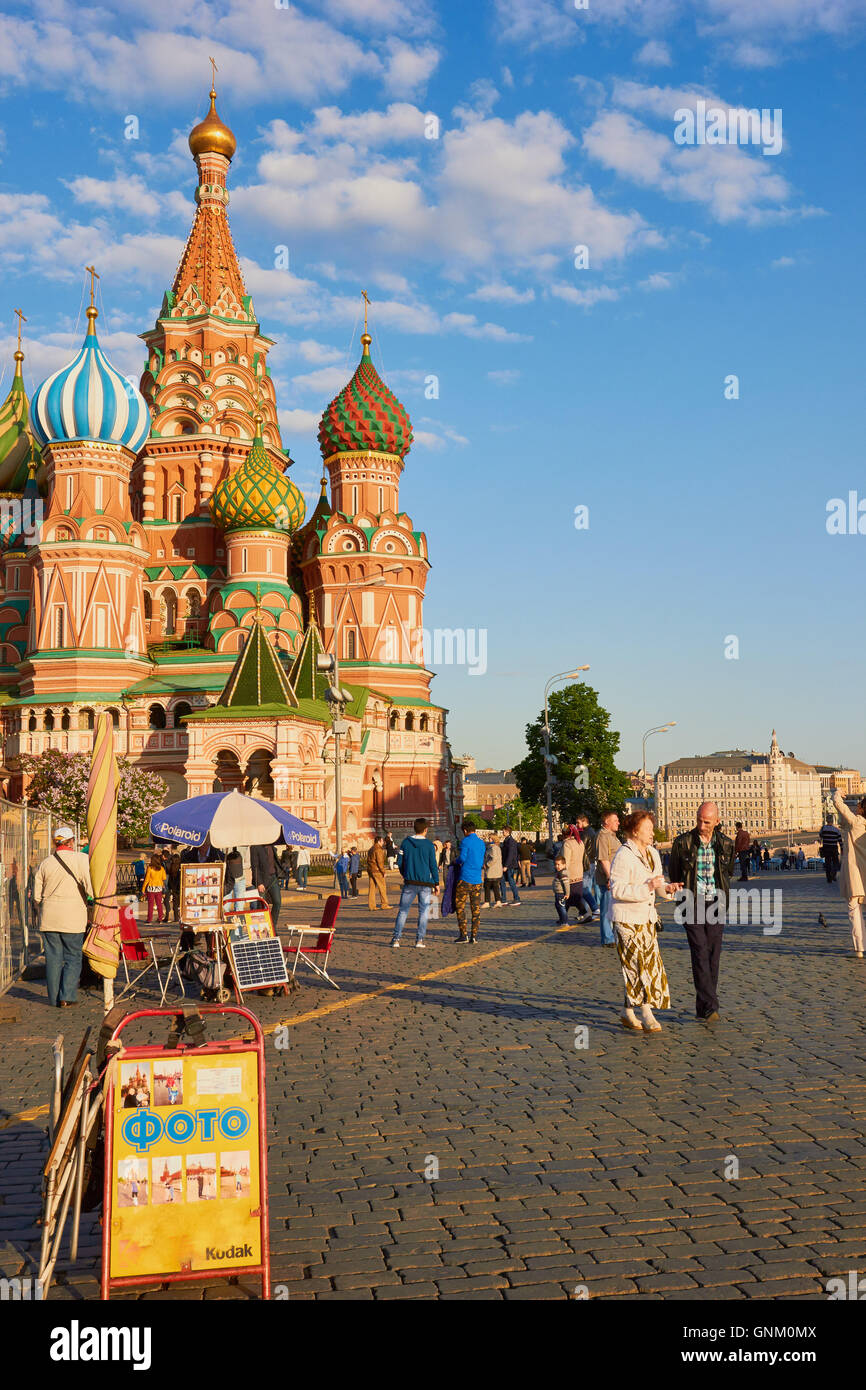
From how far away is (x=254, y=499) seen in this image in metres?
52.8

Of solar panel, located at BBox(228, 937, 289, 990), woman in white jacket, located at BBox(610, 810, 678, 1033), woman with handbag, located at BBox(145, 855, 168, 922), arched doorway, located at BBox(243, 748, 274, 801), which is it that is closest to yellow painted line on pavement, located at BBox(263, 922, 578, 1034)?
solar panel, located at BBox(228, 937, 289, 990)

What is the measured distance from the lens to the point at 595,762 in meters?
70.8

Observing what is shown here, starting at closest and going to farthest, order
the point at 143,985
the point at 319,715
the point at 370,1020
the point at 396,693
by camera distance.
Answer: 1. the point at 370,1020
2. the point at 143,985
3. the point at 319,715
4. the point at 396,693

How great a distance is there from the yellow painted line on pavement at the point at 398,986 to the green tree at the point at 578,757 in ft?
174

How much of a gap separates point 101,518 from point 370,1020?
4412cm

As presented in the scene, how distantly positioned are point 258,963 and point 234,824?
1.62 m

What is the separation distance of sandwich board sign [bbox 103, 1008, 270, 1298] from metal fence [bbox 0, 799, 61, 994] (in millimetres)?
8320

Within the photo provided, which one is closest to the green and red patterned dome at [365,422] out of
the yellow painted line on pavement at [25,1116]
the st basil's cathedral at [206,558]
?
the st basil's cathedral at [206,558]

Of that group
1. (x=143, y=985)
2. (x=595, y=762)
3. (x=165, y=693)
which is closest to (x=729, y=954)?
(x=143, y=985)

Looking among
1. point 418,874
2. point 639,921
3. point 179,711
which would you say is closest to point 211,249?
point 179,711

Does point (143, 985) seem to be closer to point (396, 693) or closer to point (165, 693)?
point (165, 693)

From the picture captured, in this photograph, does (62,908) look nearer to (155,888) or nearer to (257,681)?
(155,888)

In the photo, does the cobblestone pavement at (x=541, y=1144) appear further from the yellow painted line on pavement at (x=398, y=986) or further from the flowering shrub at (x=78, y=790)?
the flowering shrub at (x=78, y=790)

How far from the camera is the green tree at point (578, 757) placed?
70062 mm
